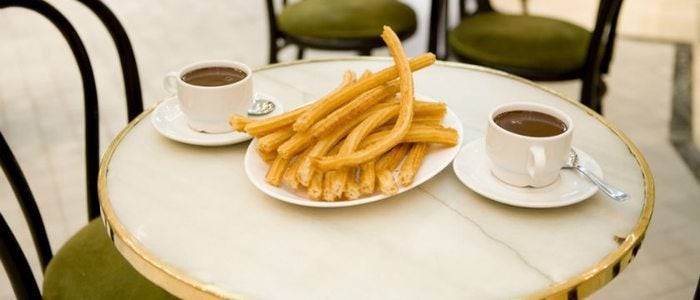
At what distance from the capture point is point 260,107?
117 centimetres

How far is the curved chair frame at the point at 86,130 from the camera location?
1.04 metres

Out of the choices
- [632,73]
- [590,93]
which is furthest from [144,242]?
[632,73]

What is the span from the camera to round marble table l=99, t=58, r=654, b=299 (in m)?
0.80

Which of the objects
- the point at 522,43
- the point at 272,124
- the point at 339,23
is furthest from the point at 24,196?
the point at 522,43

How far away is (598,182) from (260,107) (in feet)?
1.86

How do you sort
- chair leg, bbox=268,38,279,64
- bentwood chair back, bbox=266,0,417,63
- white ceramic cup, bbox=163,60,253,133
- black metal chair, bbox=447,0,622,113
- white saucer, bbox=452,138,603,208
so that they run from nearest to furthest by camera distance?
white saucer, bbox=452,138,603,208 → white ceramic cup, bbox=163,60,253,133 → black metal chair, bbox=447,0,622,113 → bentwood chair back, bbox=266,0,417,63 → chair leg, bbox=268,38,279,64

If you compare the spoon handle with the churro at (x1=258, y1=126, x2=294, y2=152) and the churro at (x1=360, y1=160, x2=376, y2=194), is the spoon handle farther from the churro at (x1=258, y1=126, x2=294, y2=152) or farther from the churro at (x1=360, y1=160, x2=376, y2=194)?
the churro at (x1=258, y1=126, x2=294, y2=152)

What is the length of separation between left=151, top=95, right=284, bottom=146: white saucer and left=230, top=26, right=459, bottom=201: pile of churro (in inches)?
2.7

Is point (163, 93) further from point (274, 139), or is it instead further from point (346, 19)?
point (274, 139)

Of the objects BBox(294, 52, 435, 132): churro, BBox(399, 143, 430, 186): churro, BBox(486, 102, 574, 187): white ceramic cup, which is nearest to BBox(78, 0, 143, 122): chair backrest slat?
BBox(294, 52, 435, 132): churro

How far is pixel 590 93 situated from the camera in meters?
1.99

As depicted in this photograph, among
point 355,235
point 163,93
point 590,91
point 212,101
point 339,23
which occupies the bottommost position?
point 163,93

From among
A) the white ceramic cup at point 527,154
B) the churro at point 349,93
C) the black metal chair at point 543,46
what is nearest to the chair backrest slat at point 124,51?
the churro at point 349,93

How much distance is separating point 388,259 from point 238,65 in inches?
17.6
